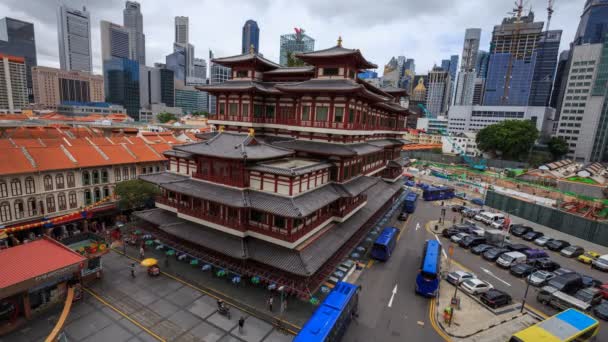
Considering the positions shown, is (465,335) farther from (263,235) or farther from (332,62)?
(332,62)

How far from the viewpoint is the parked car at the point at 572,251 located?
124 feet

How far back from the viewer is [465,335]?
22016mm

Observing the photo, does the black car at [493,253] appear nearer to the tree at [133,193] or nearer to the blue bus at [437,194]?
the blue bus at [437,194]

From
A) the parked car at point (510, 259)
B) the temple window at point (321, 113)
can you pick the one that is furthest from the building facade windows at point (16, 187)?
the parked car at point (510, 259)

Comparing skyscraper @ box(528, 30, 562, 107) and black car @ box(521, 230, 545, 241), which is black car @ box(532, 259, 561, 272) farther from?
skyscraper @ box(528, 30, 562, 107)

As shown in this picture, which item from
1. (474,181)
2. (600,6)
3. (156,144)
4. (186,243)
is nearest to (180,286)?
(186,243)

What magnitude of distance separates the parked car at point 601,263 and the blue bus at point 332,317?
34716 mm


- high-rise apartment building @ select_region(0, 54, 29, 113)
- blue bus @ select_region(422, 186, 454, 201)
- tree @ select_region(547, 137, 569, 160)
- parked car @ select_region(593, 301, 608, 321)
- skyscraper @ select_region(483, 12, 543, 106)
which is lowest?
parked car @ select_region(593, 301, 608, 321)

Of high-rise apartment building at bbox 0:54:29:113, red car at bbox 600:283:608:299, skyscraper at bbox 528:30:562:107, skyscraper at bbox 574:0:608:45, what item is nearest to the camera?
red car at bbox 600:283:608:299

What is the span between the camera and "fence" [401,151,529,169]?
332ft

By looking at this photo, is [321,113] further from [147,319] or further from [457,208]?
[457,208]

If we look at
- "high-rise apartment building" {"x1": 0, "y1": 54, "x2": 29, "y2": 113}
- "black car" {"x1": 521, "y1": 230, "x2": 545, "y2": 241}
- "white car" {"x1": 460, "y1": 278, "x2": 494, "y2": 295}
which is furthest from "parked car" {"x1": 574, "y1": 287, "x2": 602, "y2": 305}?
"high-rise apartment building" {"x1": 0, "y1": 54, "x2": 29, "y2": 113}

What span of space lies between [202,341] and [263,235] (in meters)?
9.18

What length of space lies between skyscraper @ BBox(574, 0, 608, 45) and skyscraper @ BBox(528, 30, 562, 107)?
13.4m
